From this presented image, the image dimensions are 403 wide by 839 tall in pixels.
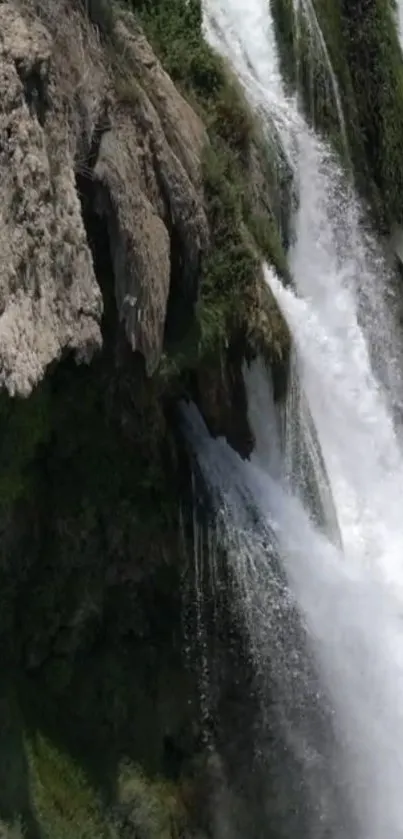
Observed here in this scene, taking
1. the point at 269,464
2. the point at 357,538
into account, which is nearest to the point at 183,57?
the point at 269,464

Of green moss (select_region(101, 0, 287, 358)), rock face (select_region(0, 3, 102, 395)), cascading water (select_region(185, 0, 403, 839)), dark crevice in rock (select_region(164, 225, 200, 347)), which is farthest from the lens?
cascading water (select_region(185, 0, 403, 839))

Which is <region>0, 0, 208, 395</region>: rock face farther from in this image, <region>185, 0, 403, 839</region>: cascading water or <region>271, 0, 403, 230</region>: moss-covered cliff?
<region>271, 0, 403, 230</region>: moss-covered cliff

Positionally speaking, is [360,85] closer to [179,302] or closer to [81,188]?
[179,302]

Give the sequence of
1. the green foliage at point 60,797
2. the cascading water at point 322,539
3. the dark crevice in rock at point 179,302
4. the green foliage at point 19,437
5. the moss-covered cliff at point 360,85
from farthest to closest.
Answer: the moss-covered cliff at point 360,85, the cascading water at point 322,539, the dark crevice in rock at point 179,302, the green foliage at point 60,797, the green foliage at point 19,437

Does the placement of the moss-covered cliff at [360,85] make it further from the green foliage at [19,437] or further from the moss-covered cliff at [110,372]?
the green foliage at [19,437]

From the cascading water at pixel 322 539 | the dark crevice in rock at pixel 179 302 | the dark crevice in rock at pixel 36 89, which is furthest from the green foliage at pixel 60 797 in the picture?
the dark crevice in rock at pixel 36 89

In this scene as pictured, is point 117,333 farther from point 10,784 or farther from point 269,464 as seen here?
point 10,784

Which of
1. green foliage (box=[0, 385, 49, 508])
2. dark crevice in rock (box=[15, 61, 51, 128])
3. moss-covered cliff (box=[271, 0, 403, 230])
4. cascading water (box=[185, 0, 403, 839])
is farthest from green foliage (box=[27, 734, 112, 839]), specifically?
moss-covered cliff (box=[271, 0, 403, 230])
